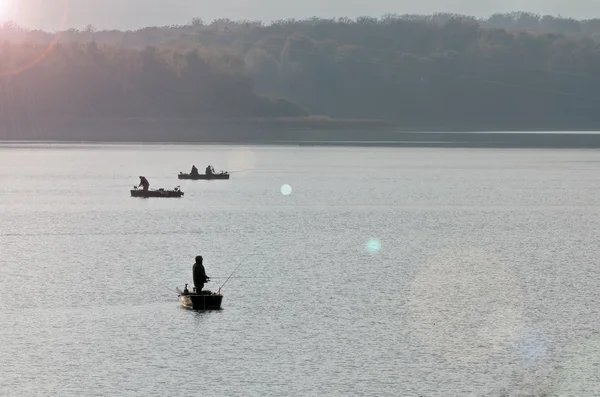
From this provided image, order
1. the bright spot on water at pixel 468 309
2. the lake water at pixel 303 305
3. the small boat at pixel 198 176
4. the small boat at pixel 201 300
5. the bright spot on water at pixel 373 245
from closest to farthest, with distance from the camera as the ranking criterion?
the lake water at pixel 303 305 < the bright spot on water at pixel 468 309 < the small boat at pixel 201 300 < the bright spot on water at pixel 373 245 < the small boat at pixel 198 176

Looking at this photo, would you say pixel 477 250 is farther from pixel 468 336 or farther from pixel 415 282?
pixel 468 336

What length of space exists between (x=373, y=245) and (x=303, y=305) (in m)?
31.7

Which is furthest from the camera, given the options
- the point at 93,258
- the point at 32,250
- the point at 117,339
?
the point at 32,250

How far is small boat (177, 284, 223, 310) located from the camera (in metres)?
55.7

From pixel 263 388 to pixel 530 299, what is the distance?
2445 cm

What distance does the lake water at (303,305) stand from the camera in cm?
4403

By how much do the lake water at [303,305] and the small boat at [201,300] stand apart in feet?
1.38

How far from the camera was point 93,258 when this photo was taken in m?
80.4

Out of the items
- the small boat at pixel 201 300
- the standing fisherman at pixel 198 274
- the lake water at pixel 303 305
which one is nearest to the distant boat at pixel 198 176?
the lake water at pixel 303 305

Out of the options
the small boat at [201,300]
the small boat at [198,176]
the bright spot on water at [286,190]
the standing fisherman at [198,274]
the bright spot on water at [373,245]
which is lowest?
the bright spot on water at [286,190]

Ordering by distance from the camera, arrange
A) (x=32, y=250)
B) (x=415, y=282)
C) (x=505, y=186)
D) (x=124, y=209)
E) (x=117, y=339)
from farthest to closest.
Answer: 1. (x=505, y=186)
2. (x=124, y=209)
3. (x=32, y=250)
4. (x=415, y=282)
5. (x=117, y=339)

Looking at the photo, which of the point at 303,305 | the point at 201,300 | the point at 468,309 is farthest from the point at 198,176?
the point at 201,300

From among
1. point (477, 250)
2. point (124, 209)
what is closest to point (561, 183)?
point (124, 209)

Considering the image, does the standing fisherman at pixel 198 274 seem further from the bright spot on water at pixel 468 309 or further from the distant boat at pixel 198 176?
the distant boat at pixel 198 176
